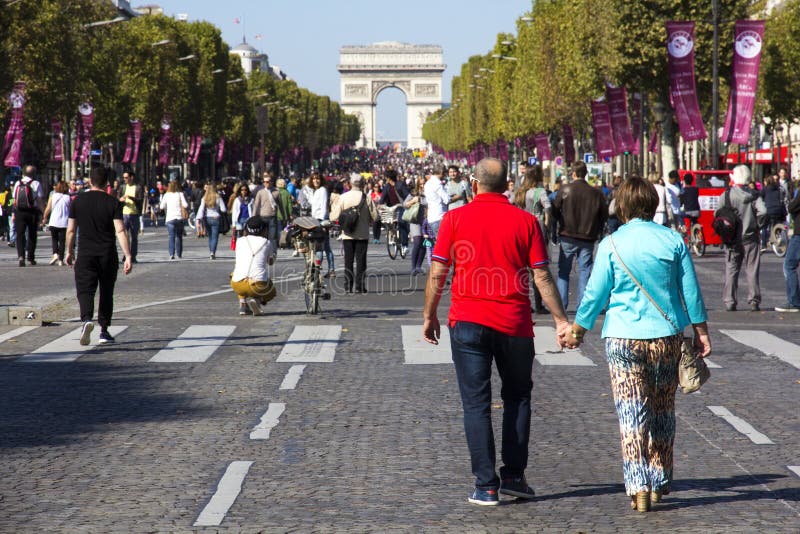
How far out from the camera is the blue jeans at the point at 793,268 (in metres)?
17.8

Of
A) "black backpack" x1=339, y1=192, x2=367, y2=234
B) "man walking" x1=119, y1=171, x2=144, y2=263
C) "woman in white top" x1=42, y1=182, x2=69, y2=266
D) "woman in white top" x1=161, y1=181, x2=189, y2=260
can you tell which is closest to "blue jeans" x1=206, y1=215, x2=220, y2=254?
"woman in white top" x1=161, y1=181, x2=189, y2=260

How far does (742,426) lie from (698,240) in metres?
21.7

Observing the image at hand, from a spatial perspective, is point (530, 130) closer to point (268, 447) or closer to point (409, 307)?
point (409, 307)

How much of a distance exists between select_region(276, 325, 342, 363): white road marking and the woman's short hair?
595cm

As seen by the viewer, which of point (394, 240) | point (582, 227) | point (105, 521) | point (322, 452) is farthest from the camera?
point (394, 240)

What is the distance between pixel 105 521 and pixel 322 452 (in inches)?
76.9

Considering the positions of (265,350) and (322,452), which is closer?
(322,452)

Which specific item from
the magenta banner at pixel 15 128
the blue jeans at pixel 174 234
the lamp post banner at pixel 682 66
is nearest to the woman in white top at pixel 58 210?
the blue jeans at pixel 174 234

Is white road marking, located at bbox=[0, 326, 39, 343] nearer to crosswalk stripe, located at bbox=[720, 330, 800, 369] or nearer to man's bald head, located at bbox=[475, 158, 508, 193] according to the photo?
crosswalk stripe, located at bbox=[720, 330, 800, 369]

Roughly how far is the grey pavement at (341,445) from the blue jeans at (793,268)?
3.16 m

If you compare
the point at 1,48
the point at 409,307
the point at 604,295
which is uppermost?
the point at 1,48

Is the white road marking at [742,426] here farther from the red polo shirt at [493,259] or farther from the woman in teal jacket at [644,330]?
the red polo shirt at [493,259]

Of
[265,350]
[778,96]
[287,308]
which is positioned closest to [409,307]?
[287,308]

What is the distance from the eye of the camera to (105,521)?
21.4ft
